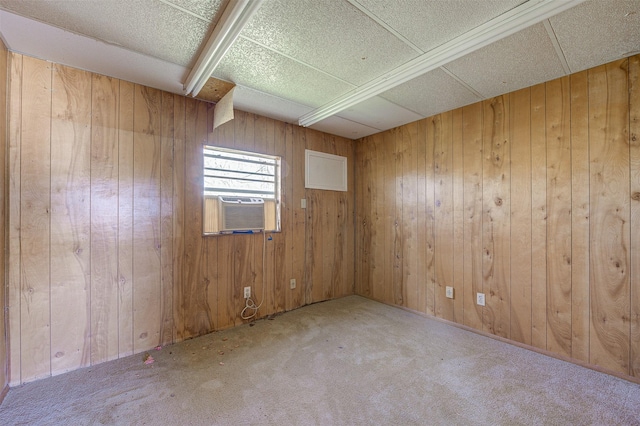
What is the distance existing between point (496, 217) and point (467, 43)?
1.59 meters

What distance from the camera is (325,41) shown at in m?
1.71

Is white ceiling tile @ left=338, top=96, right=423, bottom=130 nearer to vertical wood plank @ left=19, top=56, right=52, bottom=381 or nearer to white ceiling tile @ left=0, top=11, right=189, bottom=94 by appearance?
white ceiling tile @ left=0, top=11, right=189, bottom=94

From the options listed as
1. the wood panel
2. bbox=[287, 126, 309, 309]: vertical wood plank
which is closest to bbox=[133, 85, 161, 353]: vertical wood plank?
bbox=[287, 126, 309, 309]: vertical wood plank

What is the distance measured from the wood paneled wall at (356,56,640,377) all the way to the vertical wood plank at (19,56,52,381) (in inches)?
130

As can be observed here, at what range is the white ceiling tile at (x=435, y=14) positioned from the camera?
1415 mm

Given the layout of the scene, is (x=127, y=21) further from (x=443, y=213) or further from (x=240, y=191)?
(x=443, y=213)

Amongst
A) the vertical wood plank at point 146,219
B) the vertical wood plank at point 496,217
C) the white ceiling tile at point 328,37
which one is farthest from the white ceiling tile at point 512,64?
the vertical wood plank at point 146,219

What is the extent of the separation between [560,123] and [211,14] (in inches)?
107

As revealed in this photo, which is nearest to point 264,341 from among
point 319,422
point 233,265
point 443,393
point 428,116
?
point 233,265

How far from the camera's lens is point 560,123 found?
7.07 ft

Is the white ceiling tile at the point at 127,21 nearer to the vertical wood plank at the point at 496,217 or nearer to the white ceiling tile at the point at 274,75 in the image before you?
the white ceiling tile at the point at 274,75

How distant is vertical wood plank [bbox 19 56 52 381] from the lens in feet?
5.94

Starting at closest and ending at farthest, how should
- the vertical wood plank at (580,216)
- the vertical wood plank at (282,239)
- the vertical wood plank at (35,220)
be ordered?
the vertical wood plank at (35,220)
the vertical wood plank at (580,216)
the vertical wood plank at (282,239)

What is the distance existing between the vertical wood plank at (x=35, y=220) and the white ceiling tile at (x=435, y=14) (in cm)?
229
